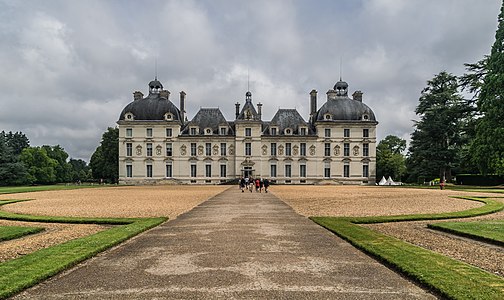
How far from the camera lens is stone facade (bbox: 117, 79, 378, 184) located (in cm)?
5594

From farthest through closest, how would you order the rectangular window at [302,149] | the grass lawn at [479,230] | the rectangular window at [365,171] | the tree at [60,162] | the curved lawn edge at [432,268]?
1. the tree at [60,162]
2. the rectangular window at [302,149]
3. the rectangular window at [365,171]
4. the grass lawn at [479,230]
5. the curved lawn edge at [432,268]

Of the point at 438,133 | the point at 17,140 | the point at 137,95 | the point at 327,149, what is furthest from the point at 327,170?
the point at 17,140

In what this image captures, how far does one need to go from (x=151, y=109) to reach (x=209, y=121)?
8.33 m

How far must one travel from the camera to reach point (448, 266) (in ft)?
20.7

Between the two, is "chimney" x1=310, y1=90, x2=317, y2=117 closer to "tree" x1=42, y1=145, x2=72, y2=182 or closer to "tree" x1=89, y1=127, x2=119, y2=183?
"tree" x1=89, y1=127, x2=119, y2=183

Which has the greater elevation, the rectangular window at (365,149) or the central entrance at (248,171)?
the rectangular window at (365,149)

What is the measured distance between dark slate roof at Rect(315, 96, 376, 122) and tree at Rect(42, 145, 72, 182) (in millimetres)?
52141

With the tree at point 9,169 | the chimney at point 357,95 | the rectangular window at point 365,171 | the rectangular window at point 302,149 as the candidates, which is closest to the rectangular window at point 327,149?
the rectangular window at point 302,149

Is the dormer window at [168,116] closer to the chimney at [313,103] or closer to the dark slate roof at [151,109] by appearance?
the dark slate roof at [151,109]

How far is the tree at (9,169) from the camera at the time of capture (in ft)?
177

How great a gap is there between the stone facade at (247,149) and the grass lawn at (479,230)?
44512mm

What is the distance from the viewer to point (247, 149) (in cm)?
5600

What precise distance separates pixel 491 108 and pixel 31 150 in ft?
232

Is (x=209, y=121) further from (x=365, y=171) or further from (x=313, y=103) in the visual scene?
(x=365, y=171)
